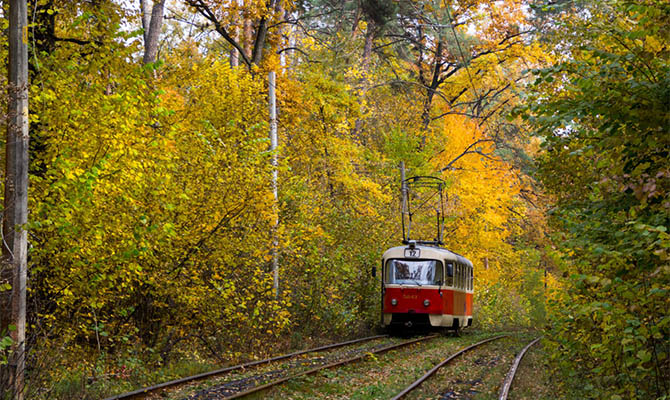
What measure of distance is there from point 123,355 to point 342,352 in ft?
20.0

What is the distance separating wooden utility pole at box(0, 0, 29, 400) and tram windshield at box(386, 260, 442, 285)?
1509 centimetres

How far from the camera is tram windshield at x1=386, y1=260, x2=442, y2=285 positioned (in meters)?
22.8

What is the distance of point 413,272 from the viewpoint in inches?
903

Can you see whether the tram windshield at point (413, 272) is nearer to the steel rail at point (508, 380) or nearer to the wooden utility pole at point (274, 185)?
the steel rail at point (508, 380)

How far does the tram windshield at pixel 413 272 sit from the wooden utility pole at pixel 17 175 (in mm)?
15092

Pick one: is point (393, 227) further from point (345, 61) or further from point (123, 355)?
point (123, 355)

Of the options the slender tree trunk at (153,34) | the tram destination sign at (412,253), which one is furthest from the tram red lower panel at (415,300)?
the slender tree trunk at (153,34)

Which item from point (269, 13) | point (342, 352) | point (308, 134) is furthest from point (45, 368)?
point (308, 134)

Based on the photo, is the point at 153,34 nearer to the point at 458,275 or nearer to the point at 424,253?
the point at 424,253

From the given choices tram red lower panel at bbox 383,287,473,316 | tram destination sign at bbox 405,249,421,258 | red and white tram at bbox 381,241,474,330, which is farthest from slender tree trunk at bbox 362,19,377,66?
tram red lower panel at bbox 383,287,473,316

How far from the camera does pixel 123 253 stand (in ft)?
33.2

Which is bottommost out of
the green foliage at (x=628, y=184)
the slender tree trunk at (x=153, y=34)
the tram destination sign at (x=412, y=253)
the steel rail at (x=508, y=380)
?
the steel rail at (x=508, y=380)

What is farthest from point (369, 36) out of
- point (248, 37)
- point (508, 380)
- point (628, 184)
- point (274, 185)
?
point (628, 184)

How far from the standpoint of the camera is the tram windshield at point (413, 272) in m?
22.8
